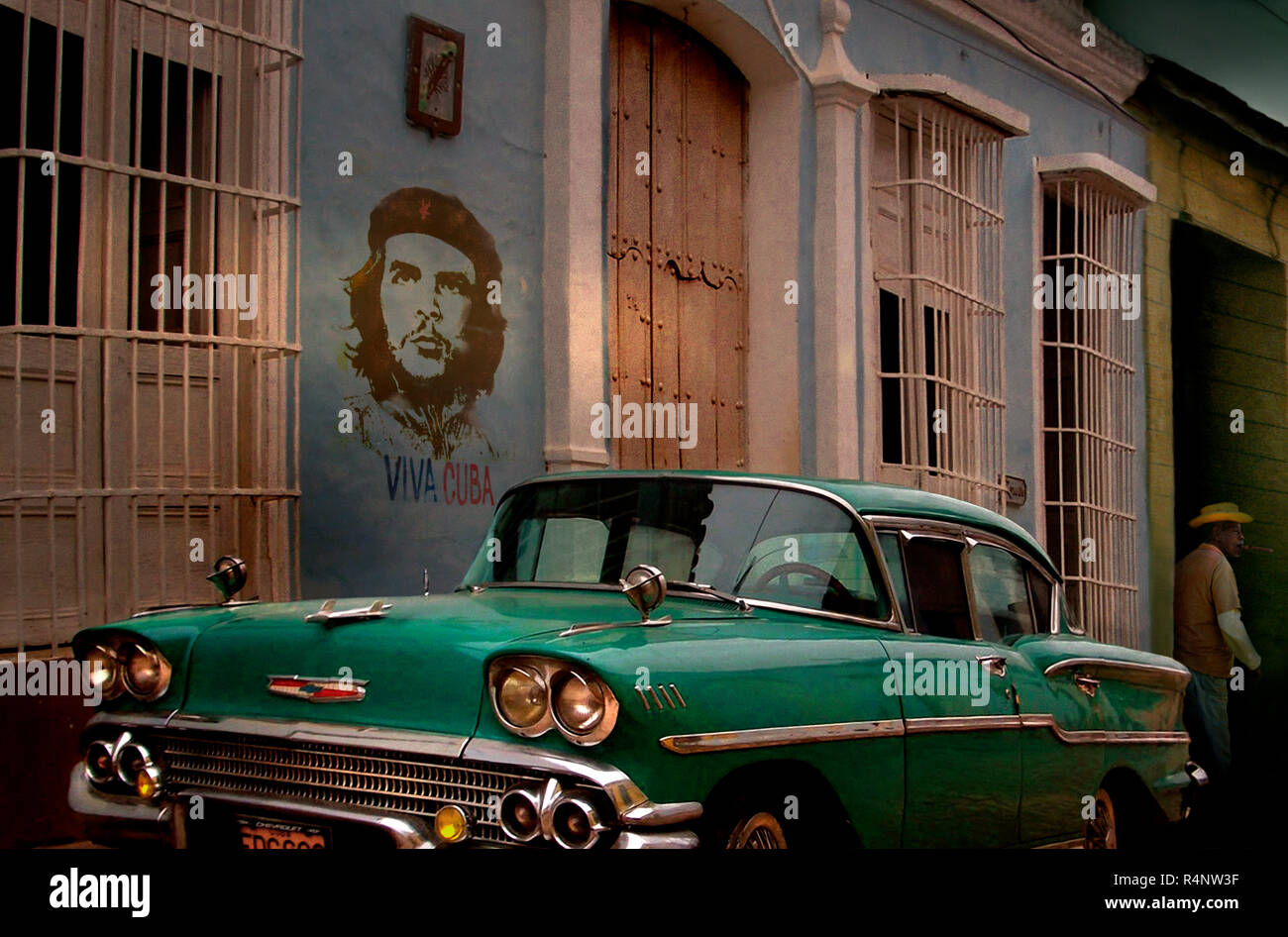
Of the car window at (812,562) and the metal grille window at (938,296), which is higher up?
the metal grille window at (938,296)

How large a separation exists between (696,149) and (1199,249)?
7.11 metres

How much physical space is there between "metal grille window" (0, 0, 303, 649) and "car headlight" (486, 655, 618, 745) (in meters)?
2.47

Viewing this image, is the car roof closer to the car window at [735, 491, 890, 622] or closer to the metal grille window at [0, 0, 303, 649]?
the car window at [735, 491, 890, 622]

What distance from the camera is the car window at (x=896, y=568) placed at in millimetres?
4062

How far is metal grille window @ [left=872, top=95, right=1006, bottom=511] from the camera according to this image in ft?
30.9

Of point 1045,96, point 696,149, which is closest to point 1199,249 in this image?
point 1045,96

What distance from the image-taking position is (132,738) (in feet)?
11.6

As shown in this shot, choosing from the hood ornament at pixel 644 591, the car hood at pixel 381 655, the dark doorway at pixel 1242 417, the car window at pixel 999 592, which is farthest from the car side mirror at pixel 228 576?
the dark doorway at pixel 1242 417

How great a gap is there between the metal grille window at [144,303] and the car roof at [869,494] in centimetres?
150

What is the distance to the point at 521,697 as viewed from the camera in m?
2.97

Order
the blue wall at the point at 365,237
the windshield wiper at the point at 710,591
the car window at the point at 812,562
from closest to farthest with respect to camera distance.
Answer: the windshield wiper at the point at 710,591 → the car window at the point at 812,562 → the blue wall at the point at 365,237

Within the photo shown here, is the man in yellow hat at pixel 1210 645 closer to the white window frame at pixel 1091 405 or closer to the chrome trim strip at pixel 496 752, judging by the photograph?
the white window frame at pixel 1091 405

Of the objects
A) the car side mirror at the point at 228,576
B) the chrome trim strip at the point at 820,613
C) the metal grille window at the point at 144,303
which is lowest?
the chrome trim strip at the point at 820,613
